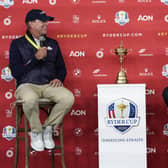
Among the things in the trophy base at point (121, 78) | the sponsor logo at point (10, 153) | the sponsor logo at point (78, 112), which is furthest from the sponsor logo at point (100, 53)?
the sponsor logo at point (10, 153)

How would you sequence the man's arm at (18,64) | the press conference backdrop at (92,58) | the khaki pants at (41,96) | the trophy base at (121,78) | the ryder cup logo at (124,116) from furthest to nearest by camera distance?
1. the press conference backdrop at (92,58)
2. the trophy base at (121,78)
3. the man's arm at (18,64)
4. the ryder cup logo at (124,116)
5. the khaki pants at (41,96)

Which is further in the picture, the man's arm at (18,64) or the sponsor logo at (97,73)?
the sponsor logo at (97,73)

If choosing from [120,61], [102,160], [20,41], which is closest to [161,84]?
[120,61]

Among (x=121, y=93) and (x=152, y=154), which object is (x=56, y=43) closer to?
(x=121, y=93)

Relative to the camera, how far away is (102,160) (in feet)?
14.6

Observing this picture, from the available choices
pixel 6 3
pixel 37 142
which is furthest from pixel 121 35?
pixel 37 142

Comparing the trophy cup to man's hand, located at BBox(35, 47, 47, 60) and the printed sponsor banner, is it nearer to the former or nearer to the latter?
the printed sponsor banner

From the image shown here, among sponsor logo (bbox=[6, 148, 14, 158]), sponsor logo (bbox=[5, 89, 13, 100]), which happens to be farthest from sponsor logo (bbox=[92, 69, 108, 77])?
sponsor logo (bbox=[6, 148, 14, 158])

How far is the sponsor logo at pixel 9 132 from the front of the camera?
5.09 metres

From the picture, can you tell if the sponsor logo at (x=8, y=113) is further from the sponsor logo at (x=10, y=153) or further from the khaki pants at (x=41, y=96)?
the khaki pants at (x=41, y=96)

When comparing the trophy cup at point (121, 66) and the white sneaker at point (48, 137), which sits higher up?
the trophy cup at point (121, 66)

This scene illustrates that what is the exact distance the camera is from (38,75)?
463 centimetres

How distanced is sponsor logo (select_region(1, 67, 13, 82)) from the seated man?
0.43 metres

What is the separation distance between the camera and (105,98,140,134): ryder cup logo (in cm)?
443
